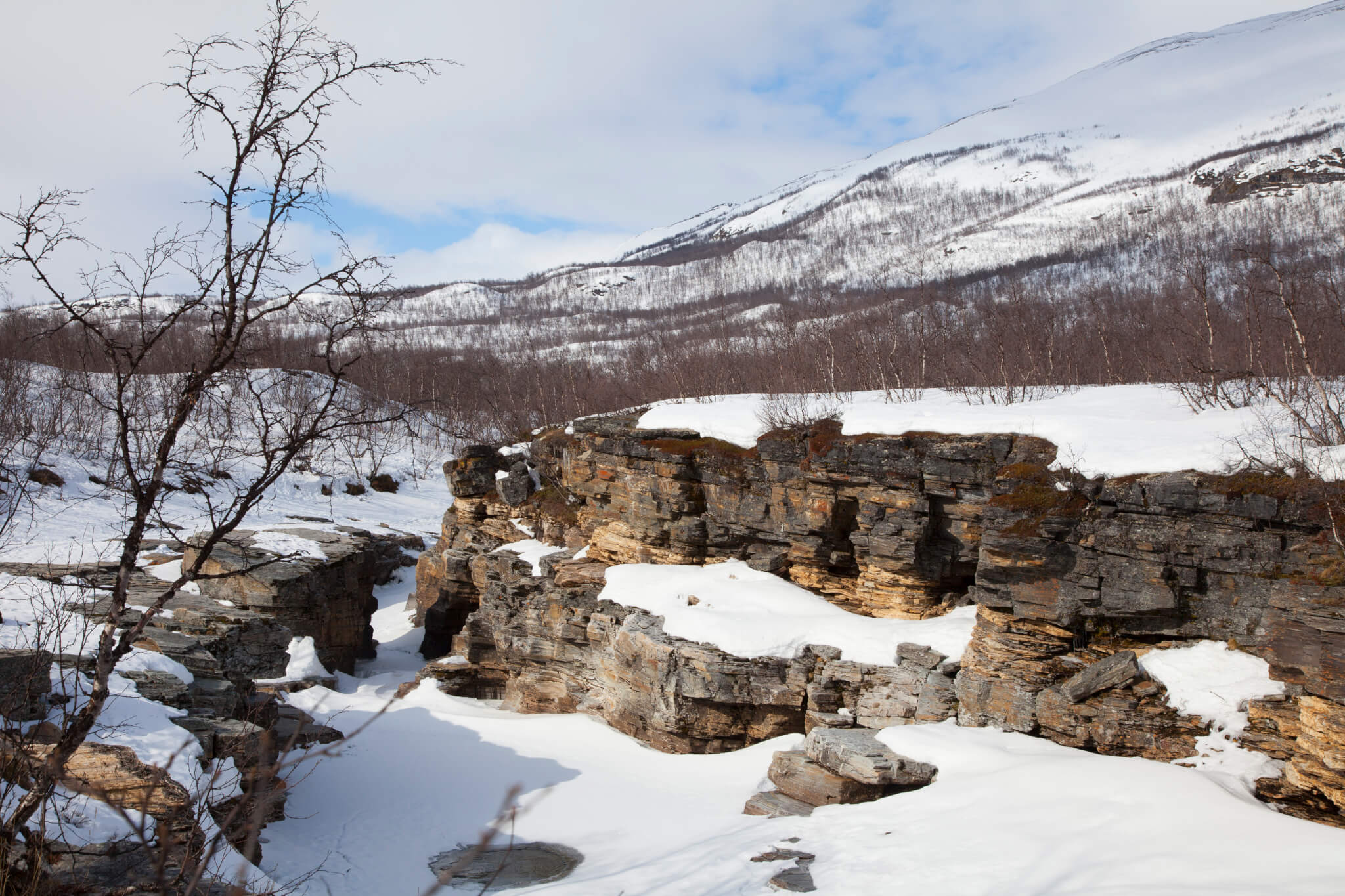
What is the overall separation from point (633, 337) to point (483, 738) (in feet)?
281

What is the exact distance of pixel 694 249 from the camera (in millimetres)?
168750

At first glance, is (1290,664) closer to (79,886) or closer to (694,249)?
(79,886)

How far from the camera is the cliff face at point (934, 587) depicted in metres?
12.4

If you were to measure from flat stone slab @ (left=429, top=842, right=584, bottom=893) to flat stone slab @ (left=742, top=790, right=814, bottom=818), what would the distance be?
128 inches

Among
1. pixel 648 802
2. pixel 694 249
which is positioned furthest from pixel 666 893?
pixel 694 249

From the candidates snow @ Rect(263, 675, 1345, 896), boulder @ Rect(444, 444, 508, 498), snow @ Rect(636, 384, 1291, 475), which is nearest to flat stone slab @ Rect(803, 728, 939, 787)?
snow @ Rect(263, 675, 1345, 896)

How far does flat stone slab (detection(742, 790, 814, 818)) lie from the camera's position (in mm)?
13648

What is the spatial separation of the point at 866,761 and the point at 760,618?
566 cm

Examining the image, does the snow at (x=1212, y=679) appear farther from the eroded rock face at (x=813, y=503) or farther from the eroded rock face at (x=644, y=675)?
the eroded rock face at (x=813, y=503)

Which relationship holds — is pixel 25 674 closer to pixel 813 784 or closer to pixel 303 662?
pixel 813 784

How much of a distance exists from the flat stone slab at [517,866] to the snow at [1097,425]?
11429 millimetres

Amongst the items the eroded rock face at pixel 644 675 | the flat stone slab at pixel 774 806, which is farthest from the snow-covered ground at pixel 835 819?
the eroded rock face at pixel 644 675

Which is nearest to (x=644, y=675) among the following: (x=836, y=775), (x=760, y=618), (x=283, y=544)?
(x=760, y=618)

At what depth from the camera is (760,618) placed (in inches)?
739
